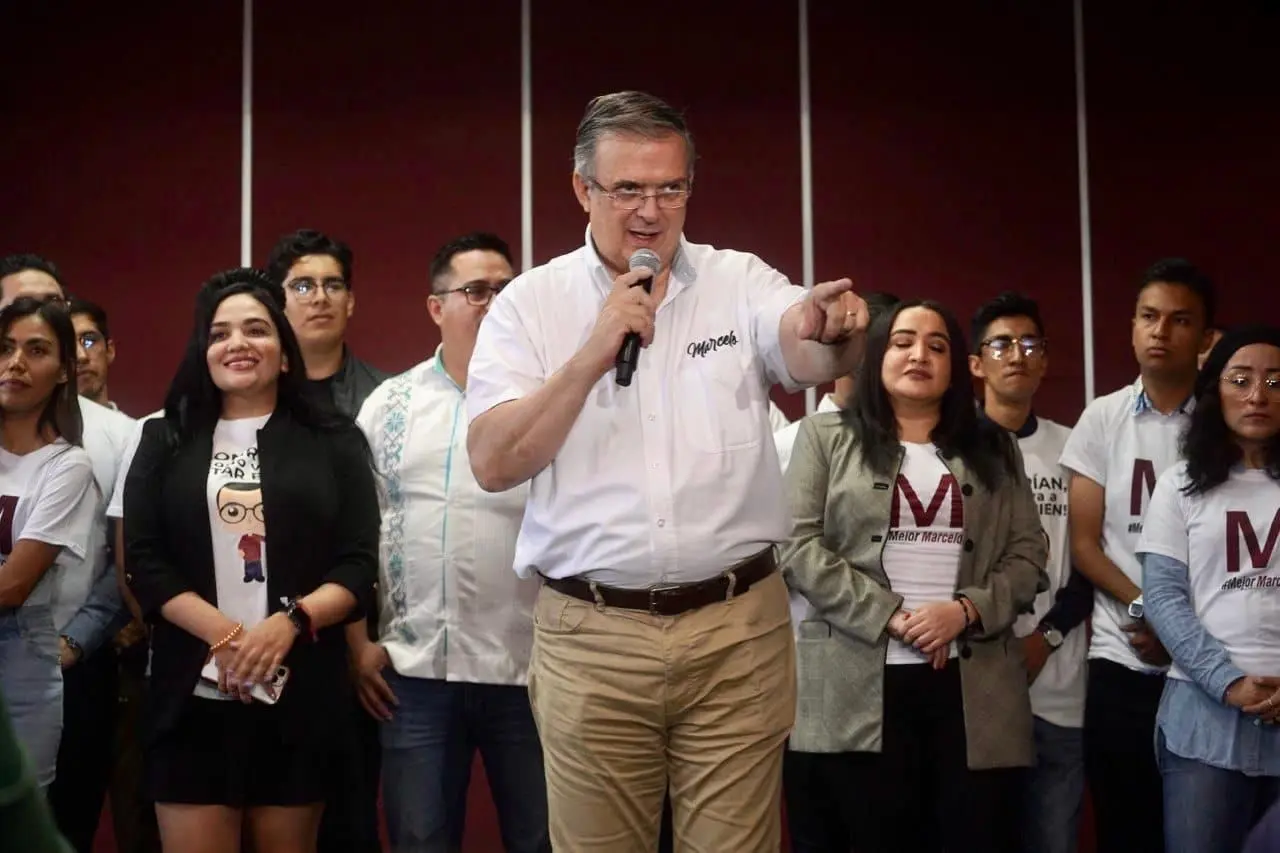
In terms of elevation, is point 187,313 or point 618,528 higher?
point 187,313

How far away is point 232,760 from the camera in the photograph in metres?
2.99

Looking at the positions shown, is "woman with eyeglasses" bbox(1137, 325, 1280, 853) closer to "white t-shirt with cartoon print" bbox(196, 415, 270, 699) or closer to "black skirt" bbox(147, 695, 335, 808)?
"black skirt" bbox(147, 695, 335, 808)

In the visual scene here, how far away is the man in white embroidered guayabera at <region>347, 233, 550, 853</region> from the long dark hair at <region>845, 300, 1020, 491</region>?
0.82m

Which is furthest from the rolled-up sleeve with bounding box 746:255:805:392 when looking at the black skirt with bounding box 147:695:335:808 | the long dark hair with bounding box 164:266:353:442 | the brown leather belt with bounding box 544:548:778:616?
the black skirt with bounding box 147:695:335:808

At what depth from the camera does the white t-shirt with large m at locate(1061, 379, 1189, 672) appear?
3717 mm

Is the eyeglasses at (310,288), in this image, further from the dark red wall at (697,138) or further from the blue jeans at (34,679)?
the blue jeans at (34,679)

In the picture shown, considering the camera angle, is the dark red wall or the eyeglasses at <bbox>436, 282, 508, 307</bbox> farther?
the dark red wall

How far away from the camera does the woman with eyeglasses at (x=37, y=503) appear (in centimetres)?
321

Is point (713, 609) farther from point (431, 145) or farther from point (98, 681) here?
point (431, 145)

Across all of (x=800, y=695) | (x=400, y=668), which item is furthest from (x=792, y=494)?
(x=400, y=668)

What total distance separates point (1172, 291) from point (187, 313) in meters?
3.07

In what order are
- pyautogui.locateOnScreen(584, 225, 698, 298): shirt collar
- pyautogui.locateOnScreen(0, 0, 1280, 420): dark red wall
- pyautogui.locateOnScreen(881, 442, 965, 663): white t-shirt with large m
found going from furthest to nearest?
pyautogui.locateOnScreen(0, 0, 1280, 420): dark red wall → pyautogui.locateOnScreen(881, 442, 965, 663): white t-shirt with large m → pyautogui.locateOnScreen(584, 225, 698, 298): shirt collar

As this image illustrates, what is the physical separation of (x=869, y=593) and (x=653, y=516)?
3.48 ft

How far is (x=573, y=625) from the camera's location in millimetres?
2379
